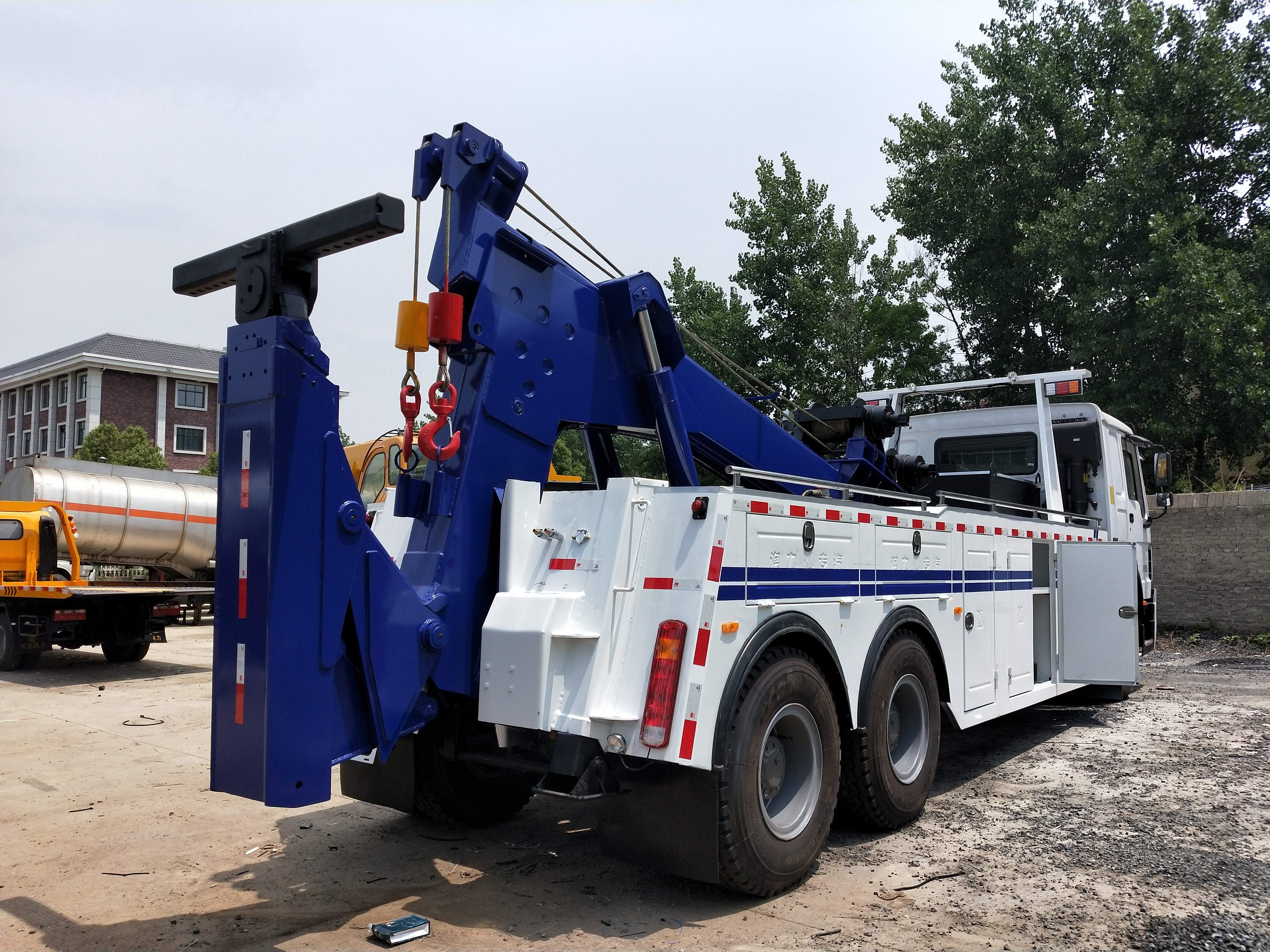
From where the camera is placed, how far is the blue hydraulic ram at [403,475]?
3.70m

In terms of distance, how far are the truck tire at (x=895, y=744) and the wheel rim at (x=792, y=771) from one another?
588mm

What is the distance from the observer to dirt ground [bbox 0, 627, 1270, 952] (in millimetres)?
3967

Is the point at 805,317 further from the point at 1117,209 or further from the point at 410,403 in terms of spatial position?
the point at 410,403

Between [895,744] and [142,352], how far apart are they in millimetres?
58819

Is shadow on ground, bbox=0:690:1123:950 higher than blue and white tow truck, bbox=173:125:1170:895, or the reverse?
blue and white tow truck, bbox=173:125:1170:895

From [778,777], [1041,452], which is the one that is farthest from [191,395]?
Result: [778,777]

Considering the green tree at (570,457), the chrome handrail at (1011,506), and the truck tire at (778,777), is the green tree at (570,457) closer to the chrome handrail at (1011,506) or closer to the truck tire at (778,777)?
the chrome handrail at (1011,506)

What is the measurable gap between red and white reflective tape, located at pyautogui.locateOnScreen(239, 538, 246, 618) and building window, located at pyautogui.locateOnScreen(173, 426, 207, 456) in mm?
55723

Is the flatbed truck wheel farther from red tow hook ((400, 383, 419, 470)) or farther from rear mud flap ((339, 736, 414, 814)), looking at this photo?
red tow hook ((400, 383, 419, 470))

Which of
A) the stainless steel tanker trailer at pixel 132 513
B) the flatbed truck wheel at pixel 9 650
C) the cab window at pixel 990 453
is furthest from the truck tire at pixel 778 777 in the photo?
the stainless steel tanker trailer at pixel 132 513

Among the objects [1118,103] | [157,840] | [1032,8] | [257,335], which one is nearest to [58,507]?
[157,840]

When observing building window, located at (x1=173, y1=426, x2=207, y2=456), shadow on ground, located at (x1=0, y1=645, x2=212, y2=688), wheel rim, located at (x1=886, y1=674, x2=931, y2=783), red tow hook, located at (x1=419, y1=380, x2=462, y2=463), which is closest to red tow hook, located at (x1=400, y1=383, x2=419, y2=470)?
red tow hook, located at (x1=419, y1=380, x2=462, y2=463)

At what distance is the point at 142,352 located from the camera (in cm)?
5562

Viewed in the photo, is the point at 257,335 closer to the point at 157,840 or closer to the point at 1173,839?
the point at 157,840
